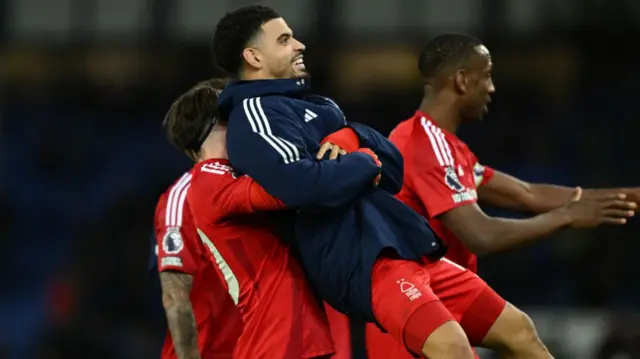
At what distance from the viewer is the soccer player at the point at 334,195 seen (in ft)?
13.7

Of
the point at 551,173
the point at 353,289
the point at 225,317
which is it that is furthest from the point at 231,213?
the point at 551,173

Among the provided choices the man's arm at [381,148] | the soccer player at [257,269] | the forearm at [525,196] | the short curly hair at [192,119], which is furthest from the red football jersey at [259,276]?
the forearm at [525,196]

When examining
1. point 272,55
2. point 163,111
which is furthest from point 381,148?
point 163,111

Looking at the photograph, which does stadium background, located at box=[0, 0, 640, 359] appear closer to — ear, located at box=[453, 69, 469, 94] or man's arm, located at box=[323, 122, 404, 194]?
ear, located at box=[453, 69, 469, 94]

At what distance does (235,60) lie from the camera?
15.3ft

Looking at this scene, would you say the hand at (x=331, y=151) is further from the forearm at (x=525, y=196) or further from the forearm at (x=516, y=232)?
the forearm at (x=525, y=196)

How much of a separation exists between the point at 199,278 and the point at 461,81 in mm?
1519

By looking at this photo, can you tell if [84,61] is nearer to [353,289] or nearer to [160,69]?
[160,69]

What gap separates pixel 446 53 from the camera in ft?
19.3

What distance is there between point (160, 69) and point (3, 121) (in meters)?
2.65

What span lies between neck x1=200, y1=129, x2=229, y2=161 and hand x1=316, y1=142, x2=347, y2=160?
70 cm

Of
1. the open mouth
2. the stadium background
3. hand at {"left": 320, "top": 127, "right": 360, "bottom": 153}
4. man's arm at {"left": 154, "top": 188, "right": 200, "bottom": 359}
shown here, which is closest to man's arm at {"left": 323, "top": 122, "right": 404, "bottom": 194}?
hand at {"left": 320, "top": 127, "right": 360, "bottom": 153}

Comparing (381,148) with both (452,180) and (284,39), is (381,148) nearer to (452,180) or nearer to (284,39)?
(284,39)

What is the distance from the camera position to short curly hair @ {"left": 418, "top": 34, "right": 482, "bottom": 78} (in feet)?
19.2
